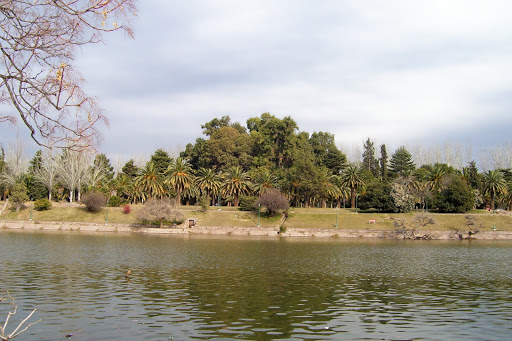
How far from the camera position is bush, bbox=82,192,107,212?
275 feet

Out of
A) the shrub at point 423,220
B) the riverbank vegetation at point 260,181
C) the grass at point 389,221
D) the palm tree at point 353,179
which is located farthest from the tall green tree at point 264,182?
the shrub at point 423,220

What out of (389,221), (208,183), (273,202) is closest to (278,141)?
(208,183)

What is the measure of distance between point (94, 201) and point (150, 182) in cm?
1355

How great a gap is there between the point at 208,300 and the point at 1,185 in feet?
330

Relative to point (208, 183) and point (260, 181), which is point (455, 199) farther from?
point (208, 183)

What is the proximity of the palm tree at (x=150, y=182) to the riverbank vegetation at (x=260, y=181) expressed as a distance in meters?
0.22

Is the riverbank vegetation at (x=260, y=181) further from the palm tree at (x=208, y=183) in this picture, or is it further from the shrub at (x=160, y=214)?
the shrub at (x=160, y=214)

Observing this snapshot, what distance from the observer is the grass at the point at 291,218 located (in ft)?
258

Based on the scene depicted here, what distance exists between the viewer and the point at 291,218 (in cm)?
8350

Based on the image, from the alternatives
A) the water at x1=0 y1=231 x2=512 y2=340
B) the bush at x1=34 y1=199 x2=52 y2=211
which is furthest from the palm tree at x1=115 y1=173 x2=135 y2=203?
the water at x1=0 y1=231 x2=512 y2=340

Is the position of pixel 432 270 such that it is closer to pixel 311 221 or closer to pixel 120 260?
pixel 120 260

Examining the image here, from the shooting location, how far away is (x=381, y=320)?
17531 millimetres

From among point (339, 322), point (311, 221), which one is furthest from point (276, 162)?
point (339, 322)

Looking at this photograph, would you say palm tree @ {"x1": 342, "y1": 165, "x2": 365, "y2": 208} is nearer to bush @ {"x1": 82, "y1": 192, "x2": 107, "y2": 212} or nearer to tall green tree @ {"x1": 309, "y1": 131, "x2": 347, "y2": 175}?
tall green tree @ {"x1": 309, "y1": 131, "x2": 347, "y2": 175}
